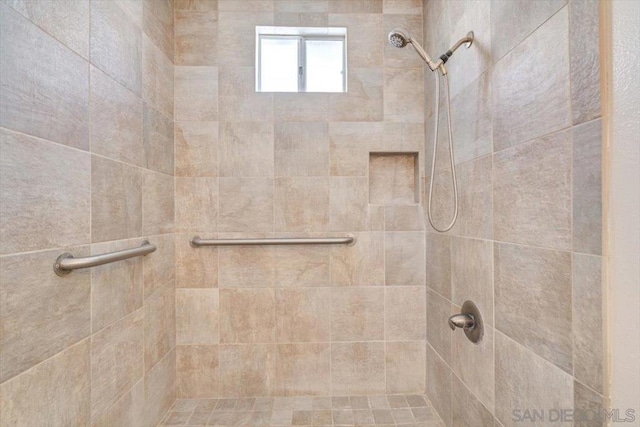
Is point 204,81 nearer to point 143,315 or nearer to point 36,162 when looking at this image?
point 36,162

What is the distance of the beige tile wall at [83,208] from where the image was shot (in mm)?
739

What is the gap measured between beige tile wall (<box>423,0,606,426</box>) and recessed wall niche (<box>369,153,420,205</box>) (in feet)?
1.11

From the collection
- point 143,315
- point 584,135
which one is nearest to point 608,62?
point 584,135

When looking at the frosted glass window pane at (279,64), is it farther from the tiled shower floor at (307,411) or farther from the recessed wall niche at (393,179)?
the tiled shower floor at (307,411)

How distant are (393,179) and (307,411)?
1292 mm

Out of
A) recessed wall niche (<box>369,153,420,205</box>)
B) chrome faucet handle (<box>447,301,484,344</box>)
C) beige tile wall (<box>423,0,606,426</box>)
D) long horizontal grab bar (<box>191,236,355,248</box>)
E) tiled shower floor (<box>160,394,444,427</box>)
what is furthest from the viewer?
recessed wall niche (<box>369,153,420,205</box>)

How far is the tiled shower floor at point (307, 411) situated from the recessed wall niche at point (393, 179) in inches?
41.6

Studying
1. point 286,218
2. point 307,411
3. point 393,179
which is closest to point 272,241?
point 286,218

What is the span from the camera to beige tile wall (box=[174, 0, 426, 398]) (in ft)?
5.29

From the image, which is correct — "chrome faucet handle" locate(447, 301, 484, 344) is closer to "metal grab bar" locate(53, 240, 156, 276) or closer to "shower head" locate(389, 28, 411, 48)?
"shower head" locate(389, 28, 411, 48)

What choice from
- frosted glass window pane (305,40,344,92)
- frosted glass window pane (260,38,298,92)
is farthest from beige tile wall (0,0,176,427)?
frosted glass window pane (305,40,344,92)

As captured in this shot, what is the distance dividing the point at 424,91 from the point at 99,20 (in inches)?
57.4

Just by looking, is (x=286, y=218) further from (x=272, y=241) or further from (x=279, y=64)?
(x=279, y=64)

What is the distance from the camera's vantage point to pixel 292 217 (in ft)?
5.32
